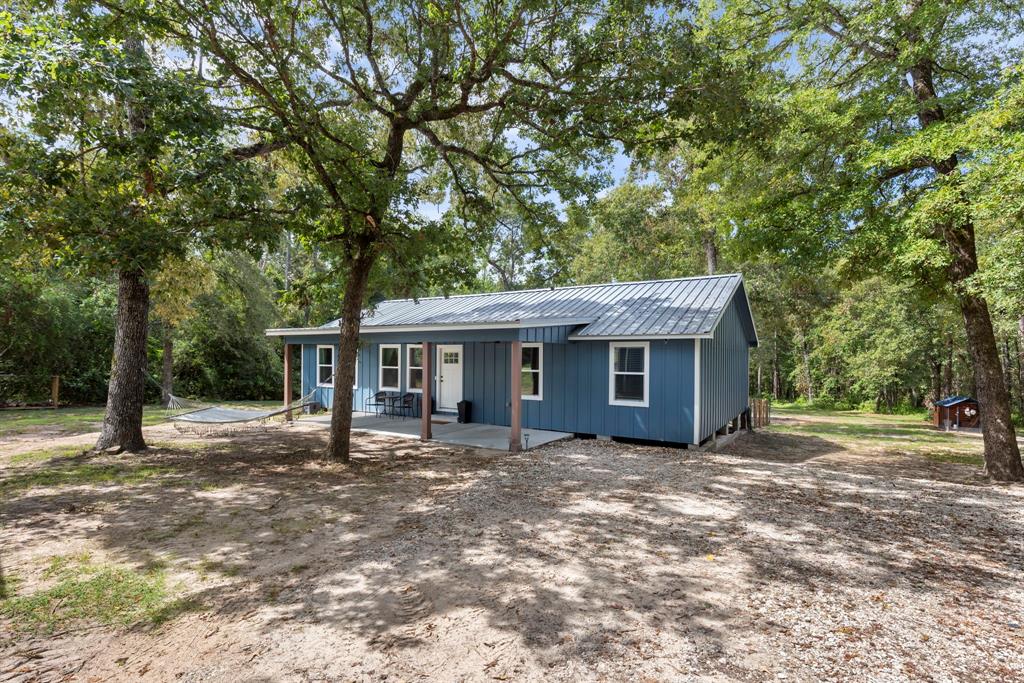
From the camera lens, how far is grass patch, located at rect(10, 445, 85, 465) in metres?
7.77

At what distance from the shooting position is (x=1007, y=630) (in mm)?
3121

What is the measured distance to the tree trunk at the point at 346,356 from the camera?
7766 mm

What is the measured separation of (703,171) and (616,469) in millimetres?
6033

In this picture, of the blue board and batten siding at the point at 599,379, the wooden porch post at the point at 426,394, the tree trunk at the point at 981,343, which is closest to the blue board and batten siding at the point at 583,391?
the blue board and batten siding at the point at 599,379

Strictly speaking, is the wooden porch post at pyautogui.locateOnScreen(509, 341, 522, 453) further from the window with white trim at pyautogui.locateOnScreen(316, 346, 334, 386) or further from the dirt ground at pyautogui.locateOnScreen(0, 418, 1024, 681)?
the window with white trim at pyautogui.locateOnScreen(316, 346, 334, 386)

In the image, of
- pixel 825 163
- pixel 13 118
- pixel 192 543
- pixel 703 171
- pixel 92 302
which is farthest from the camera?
pixel 92 302

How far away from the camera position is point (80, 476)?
22.0 ft

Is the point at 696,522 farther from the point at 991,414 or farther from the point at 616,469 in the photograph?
the point at 991,414

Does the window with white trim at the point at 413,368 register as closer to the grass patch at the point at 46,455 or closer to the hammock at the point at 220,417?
the hammock at the point at 220,417

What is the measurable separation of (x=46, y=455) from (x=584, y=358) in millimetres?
9397

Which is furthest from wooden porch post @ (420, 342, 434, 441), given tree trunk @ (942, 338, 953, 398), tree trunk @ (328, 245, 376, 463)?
tree trunk @ (942, 338, 953, 398)

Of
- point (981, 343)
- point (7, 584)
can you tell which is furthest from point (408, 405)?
point (981, 343)

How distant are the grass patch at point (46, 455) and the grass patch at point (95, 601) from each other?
17.7 ft

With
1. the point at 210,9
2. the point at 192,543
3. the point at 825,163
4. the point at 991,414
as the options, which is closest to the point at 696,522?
the point at 192,543
